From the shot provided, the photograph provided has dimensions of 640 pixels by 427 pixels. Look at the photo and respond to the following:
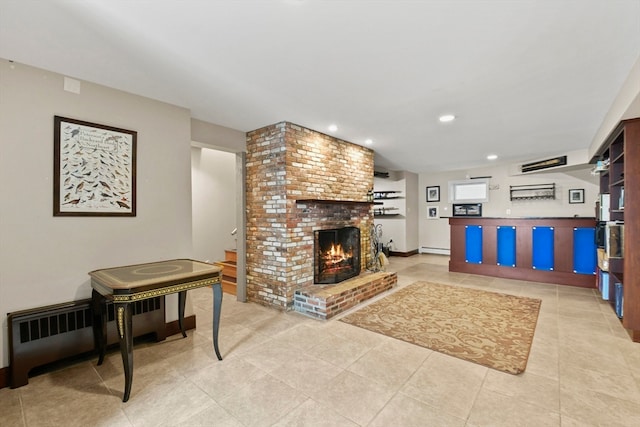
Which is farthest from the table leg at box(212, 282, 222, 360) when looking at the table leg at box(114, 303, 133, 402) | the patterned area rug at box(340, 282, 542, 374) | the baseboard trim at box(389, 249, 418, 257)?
the baseboard trim at box(389, 249, 418, 257)

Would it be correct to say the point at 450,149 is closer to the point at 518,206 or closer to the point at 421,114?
the point at 421,114

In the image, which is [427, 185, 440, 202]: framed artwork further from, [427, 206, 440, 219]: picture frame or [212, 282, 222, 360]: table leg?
[212, 282, 222, 360]: table leg

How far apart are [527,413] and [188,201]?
3.55 m

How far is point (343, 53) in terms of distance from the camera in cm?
216

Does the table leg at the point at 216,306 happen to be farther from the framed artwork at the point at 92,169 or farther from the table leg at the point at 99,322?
the framed artwork at the point at 92,169

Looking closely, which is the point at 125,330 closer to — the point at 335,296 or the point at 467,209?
the point at 335,296

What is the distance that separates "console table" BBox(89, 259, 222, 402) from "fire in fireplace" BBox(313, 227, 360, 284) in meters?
1.89

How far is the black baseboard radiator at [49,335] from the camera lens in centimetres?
215

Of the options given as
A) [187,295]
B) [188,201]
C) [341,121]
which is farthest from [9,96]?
[341,121]

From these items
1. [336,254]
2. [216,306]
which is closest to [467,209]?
[336,254]

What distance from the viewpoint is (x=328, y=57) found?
2.21 metres

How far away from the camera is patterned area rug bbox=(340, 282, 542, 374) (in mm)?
2637

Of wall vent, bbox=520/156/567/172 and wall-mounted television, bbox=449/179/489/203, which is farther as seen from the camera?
wall-mounted television, bbox=449/179/489/203

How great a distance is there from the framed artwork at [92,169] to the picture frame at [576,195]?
8.58 meters
